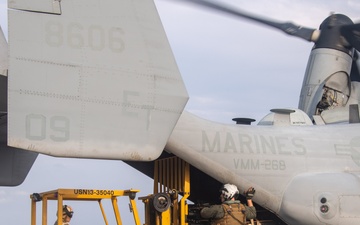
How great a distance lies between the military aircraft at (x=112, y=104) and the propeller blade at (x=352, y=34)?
6.79 metres

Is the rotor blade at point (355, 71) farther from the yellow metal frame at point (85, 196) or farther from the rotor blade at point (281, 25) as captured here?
the yellow metal frame at point (85, 196)

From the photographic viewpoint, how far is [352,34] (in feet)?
60.9

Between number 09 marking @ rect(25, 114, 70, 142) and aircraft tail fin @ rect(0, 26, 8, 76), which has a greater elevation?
aircraft tail fin @ rect(0, 26, 8, 76)

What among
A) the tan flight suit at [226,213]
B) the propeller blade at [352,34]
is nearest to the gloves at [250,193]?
the tan flight suit at [226,213]

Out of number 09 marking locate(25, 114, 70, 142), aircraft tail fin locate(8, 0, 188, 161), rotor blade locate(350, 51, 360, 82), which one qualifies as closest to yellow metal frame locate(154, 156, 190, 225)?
aircraft tail fin locate(8, 0, 188, 161)

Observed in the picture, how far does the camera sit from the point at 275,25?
20250mm

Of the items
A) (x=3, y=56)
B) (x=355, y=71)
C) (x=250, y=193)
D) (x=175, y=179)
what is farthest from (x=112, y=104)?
(x=355, y=71)

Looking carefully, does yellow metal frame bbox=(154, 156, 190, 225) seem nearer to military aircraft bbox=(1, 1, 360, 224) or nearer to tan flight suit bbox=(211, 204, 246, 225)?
military aircraft bbox=(1, 1, 360, 224)

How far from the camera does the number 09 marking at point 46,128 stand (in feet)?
28.0

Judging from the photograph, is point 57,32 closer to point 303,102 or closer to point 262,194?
point 262,194

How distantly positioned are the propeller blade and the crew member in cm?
839

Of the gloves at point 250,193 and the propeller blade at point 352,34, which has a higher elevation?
the propeller blade at point 352,34

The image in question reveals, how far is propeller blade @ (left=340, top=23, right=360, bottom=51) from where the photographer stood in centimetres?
1847

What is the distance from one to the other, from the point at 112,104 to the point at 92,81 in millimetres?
417
